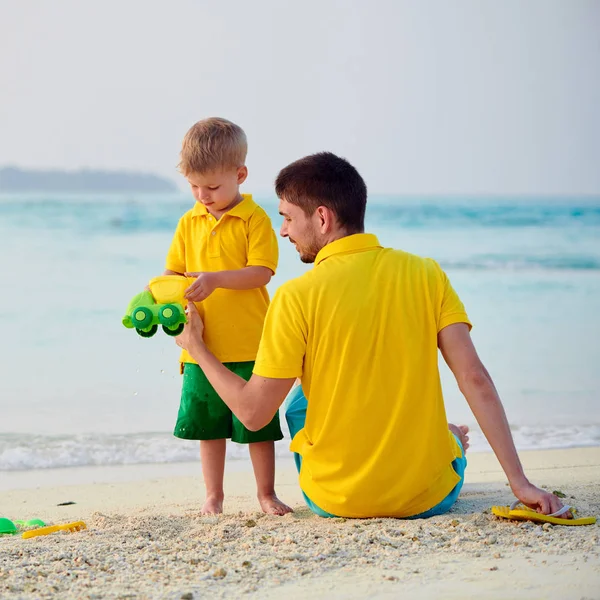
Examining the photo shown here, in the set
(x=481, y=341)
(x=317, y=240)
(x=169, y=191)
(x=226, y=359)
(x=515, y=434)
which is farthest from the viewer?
(x=169, y=191)

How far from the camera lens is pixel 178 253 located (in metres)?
3.31

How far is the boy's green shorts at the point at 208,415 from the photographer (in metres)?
3.17

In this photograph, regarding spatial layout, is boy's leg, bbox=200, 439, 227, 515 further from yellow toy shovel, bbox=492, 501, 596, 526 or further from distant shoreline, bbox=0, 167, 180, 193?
distant shoreline, bbox=0, 167, 180, 193

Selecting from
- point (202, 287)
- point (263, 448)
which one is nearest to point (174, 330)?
point (202, 287)

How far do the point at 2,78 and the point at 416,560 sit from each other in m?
24.5

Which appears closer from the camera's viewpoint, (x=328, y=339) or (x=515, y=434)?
(x=328, y=339)

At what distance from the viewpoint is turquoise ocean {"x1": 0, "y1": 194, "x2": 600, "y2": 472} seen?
5094 millimetres

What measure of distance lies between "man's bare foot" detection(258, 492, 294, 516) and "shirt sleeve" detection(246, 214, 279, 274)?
81cm

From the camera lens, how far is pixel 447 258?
51.8ft

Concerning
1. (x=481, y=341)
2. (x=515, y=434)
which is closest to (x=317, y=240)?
(x=515, y=434)

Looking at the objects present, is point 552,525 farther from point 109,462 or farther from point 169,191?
point 169,191

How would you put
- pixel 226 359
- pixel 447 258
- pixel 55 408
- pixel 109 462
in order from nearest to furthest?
pixel 226 359, pixel 109 462, pixel 55 408, pixel 447 258

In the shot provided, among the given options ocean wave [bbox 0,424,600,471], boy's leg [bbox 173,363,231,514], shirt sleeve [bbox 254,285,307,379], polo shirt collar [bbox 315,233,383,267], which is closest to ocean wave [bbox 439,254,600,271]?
ocean wave [bbox 0,424,600,471]

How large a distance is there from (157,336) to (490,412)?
18.3ft
